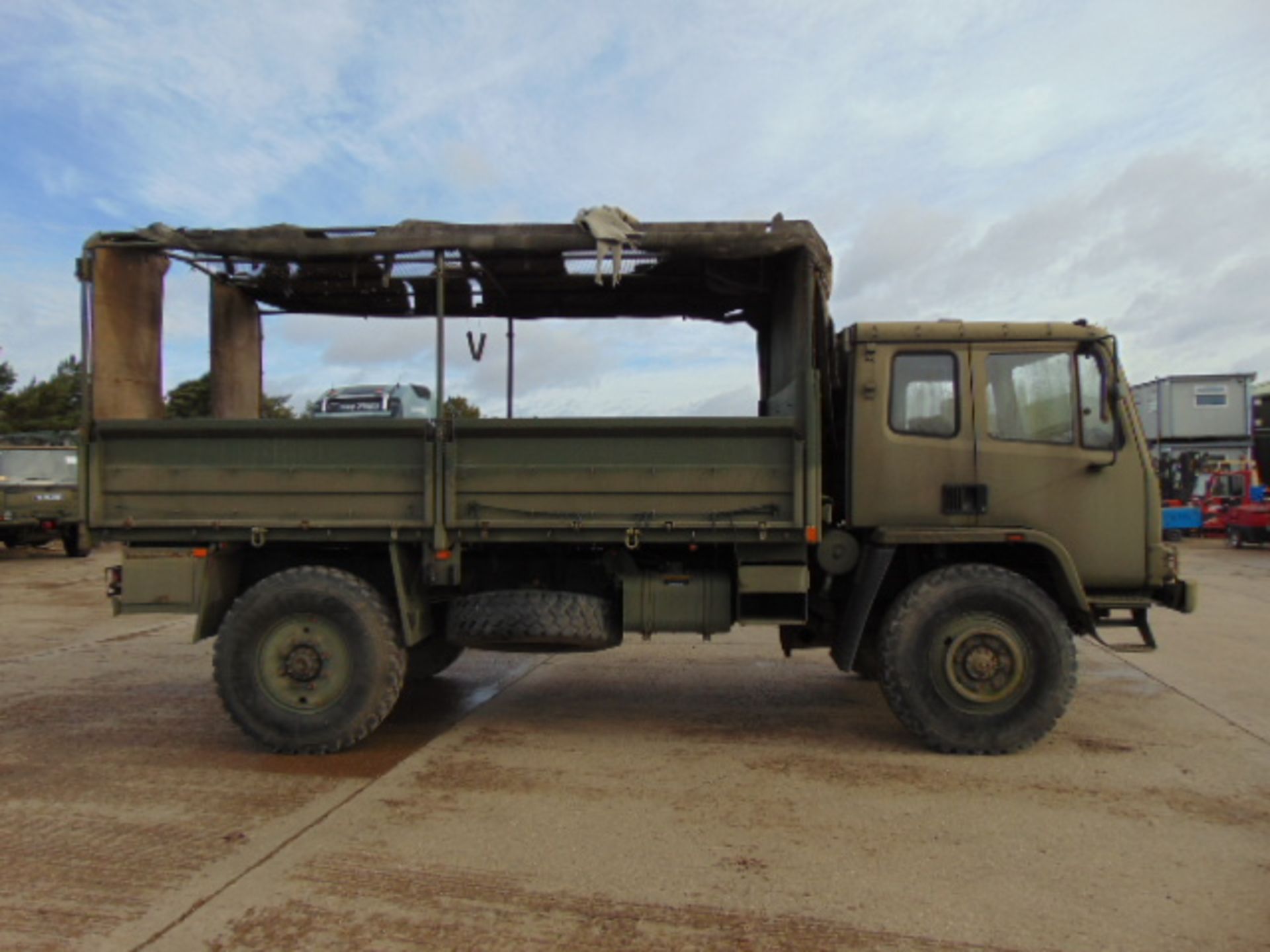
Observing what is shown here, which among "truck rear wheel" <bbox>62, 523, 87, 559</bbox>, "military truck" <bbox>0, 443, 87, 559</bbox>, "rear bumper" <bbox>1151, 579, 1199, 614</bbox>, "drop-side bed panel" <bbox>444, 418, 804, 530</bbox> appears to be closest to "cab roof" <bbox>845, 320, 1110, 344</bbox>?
"drop-side bed panel" <bbox>444, 418, 804, 530</bbox>

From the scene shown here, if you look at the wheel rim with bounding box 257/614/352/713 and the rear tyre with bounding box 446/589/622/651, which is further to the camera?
the rear tyre with bounding box 446/589/622/651

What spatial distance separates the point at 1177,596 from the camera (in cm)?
523

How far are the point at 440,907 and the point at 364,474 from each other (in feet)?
8.73

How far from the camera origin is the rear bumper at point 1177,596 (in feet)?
17.0

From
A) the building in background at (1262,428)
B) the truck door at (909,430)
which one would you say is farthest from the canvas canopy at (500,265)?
the building in background at (1262,428)

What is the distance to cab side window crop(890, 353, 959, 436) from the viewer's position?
5285 mm

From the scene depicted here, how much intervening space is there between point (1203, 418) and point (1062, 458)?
2419cm

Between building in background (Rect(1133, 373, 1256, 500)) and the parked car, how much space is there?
22.5m

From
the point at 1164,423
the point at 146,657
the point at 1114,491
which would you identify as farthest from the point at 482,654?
the point at 1164,423

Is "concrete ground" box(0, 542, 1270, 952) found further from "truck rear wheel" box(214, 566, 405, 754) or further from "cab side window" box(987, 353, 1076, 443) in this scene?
"cab side window" box(987, 353, 1076, 443)

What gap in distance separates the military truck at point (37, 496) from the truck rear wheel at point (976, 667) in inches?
610

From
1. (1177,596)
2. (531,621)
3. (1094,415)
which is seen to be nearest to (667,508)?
(531,621)

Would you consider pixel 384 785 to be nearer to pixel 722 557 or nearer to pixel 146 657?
pixel 722 557

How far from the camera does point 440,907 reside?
3301 millimetres
